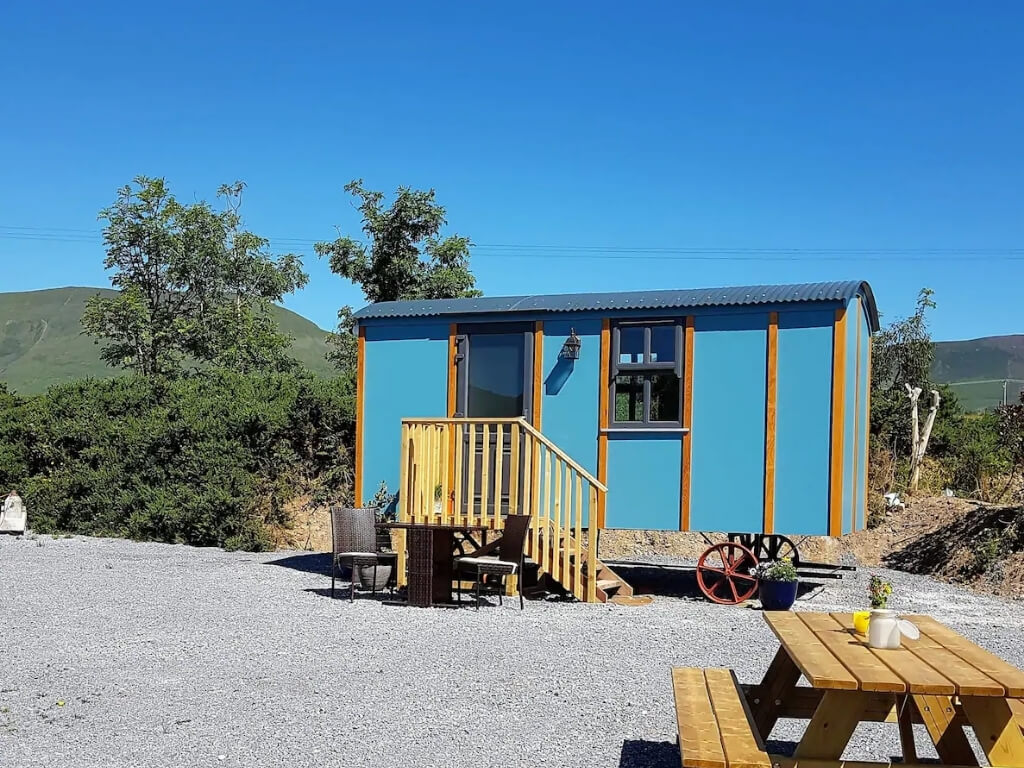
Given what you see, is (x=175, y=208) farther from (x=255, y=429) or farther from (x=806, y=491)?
(x=806, y=491)

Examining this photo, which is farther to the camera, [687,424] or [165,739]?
[687,424]

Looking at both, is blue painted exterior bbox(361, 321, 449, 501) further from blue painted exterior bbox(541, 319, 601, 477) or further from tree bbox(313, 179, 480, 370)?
tree bbox(313, 179, 480, 370)

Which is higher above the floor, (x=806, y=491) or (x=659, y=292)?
(x=659, y=292)

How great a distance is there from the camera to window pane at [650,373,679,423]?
10.6 m

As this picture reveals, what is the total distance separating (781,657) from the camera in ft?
15.6

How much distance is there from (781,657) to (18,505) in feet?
44.4

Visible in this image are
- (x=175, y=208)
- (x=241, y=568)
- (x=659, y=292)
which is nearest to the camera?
(x=659, y=292)

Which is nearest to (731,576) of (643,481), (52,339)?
(643,481)

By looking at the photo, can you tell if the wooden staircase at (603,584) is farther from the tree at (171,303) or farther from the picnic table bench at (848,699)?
the tree at (171,303)

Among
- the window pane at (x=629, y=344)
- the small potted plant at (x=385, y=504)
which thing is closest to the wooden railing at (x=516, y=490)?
the small potted plant at (x=385, y=504)

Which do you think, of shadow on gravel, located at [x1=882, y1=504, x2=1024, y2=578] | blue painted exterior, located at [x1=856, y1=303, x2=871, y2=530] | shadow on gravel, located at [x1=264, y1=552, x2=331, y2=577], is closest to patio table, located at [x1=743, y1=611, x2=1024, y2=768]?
blue painted exterior, located at [x1=856, y1=303, x2=871, y2=530]

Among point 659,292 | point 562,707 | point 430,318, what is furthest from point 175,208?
point 562,707

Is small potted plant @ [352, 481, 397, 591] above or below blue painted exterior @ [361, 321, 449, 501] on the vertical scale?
below

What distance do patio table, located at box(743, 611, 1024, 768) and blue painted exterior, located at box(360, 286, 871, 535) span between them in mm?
5365
